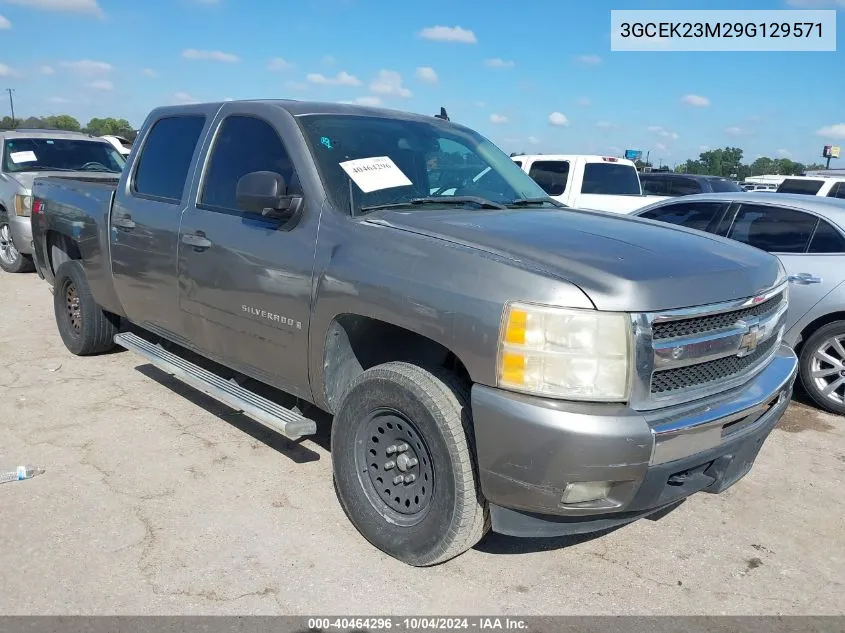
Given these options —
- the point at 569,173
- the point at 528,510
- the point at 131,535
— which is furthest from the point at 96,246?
the point at 569,173

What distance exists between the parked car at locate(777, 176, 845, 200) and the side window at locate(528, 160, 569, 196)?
16.7ft

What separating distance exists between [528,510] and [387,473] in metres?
0.74

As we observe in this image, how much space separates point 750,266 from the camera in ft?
9.96

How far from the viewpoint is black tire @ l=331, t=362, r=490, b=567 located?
274cm

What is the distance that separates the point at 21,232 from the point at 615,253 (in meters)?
8.79

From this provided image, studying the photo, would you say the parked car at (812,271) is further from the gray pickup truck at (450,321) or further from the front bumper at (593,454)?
the front bumper at (593,454)

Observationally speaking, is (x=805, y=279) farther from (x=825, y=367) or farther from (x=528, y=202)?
(x=528, y=202)

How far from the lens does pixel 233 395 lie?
12.4ft

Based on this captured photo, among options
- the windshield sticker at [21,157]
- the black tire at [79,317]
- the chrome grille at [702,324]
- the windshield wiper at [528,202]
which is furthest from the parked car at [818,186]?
the windshield sticker at [21,157]

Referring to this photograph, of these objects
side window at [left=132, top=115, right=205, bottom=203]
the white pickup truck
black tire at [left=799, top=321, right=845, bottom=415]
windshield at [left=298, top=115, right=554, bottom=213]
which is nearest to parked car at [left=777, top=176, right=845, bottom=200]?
the white pickup truck

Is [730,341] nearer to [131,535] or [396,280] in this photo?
[396,280]

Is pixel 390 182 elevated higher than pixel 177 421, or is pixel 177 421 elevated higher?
pixel 390 182

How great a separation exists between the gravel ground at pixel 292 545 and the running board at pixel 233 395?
0.43 m

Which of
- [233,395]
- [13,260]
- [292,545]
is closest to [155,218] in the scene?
[233,395]
